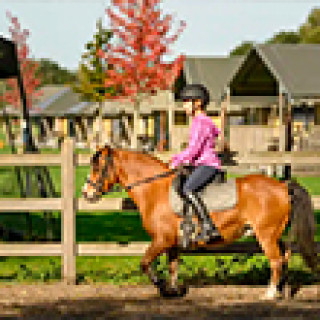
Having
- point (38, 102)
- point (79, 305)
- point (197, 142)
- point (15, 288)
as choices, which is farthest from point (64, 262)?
point (38, 102)

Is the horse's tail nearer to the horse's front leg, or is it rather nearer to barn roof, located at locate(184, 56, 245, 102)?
the horse's front leg

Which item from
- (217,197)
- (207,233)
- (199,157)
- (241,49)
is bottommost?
(207,233)

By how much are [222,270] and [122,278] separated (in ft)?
3.89

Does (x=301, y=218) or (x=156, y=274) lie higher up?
(x=301, y=218)

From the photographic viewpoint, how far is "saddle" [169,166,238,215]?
335 inches

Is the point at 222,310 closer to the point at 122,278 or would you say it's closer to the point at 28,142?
the point at 122,278

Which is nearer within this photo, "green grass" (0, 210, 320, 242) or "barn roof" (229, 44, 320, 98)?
"green grass" (0, 210, 320, 242)

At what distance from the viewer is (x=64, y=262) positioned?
9.57 m

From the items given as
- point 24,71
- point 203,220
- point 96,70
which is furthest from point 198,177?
point 24,71

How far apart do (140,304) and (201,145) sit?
1673 millimetres

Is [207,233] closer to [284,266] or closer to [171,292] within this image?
[171,292]

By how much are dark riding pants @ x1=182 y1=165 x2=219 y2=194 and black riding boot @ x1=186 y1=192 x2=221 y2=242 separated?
0.08 meters

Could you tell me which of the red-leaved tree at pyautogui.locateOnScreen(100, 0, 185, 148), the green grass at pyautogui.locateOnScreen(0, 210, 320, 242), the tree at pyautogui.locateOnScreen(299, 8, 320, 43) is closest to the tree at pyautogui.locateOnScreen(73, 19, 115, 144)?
the red-leaved tree at pyautogui.locateOnScreen(100, 0, 185, 148)

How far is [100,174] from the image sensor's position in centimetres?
880
